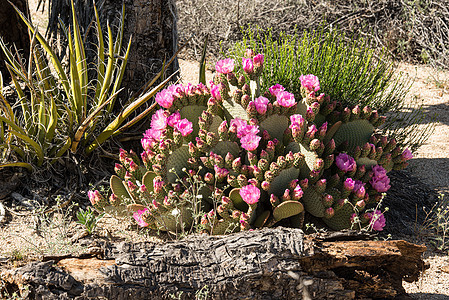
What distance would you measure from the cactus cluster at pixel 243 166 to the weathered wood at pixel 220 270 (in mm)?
454

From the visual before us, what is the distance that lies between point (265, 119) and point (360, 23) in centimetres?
518

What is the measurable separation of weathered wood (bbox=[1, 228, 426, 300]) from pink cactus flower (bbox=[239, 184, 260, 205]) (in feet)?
1.25

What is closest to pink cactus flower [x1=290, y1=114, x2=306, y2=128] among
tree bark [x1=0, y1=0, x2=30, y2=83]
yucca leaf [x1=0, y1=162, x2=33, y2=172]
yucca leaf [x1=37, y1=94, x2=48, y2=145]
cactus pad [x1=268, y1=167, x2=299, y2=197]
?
cactus pad [x1=268, y1=167, x2=299, y2=197]

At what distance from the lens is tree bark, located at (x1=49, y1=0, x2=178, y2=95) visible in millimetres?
4105

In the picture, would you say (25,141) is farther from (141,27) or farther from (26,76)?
(141,27)

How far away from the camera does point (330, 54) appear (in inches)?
169

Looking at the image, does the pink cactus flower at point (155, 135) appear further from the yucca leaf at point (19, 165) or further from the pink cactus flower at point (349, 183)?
the pink cactus flower at point (349, 183)

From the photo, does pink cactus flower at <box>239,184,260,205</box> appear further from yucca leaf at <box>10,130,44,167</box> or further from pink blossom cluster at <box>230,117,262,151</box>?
yucca leaf at <box>10,130,44,167</box>

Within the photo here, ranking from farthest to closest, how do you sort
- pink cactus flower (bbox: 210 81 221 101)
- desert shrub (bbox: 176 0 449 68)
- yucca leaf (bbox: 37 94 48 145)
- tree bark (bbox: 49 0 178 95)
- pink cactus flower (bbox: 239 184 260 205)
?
desert shrub (bbox: 176 0 449 68), tree bark (bbox: 49 0 178 95), yucca leaf (bbox: 37 94 48 145), pink cactus flower (bbox: 210 81 221 101), pink cactus flower (bbox: 239 184 260 205)

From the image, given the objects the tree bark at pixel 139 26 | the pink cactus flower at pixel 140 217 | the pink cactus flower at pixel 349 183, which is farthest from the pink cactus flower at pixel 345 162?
the tree bark at pixel 139 26

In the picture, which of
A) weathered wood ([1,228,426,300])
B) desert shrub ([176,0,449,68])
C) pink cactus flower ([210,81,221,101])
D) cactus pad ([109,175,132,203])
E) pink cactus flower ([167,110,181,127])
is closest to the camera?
weathered wood ([1,228,426,300])

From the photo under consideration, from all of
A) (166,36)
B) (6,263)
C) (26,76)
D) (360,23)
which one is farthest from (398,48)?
(6,263)

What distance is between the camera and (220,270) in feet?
7.90

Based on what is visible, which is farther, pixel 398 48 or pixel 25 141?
pixel 398 48
